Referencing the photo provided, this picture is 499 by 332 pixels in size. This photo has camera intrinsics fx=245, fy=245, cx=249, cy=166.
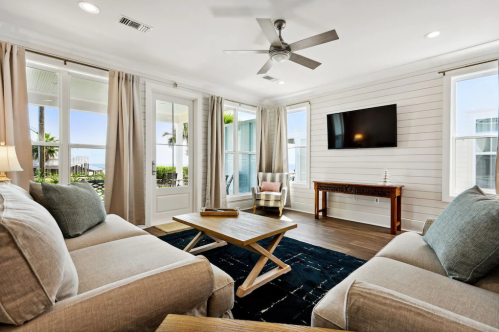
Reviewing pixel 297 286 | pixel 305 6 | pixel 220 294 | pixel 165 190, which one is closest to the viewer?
pixel 220 294

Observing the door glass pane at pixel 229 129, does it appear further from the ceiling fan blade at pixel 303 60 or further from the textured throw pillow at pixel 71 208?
the textured throw pillow at pixel 71 208

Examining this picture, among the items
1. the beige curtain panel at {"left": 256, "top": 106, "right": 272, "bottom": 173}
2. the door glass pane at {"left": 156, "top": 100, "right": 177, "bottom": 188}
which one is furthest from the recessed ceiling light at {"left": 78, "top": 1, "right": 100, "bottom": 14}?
the beige curtain panel at {"left": 256, "top": 106, "right": 272, "bottom": 173}

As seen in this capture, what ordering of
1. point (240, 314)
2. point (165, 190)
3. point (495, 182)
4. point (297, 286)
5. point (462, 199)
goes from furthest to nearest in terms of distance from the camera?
point (165, 190) → point (495, 182) → point (297, 286) → point (240, 314) → point (462, 199)

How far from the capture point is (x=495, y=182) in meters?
3.01

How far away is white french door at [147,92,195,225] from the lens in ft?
13.2

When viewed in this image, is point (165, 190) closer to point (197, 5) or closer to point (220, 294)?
point (197, 5)

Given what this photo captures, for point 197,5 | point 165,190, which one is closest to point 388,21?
point 197,5

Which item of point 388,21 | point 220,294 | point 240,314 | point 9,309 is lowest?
point 240,314

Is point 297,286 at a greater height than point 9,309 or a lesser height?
lesser

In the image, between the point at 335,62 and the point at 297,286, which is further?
the point at 335,62

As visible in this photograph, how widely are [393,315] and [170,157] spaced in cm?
399

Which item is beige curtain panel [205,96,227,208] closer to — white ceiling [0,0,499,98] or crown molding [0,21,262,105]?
crown molding [0,21,262,105]

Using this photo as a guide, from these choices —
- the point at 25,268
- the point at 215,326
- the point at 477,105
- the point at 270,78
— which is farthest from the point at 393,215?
the point at 25,268

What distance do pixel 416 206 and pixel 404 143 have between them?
0.99 metres
